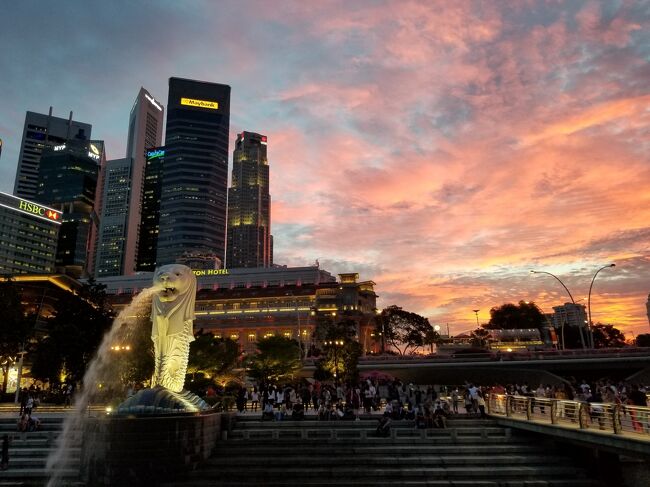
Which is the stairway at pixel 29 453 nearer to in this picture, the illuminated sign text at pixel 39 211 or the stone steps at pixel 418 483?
the stone steps at pixel 418 483

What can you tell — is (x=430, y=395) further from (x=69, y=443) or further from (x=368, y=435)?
(x=69, y=443)

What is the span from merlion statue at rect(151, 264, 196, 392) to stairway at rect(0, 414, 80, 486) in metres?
4.29

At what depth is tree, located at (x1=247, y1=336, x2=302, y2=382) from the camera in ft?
168

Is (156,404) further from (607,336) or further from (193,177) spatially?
(193,177)

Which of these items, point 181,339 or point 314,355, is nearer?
point 181,339

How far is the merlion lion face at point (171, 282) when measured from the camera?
1808cm

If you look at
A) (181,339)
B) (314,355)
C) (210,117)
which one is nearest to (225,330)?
(314,355)

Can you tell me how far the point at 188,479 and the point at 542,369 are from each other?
54805 millimetres

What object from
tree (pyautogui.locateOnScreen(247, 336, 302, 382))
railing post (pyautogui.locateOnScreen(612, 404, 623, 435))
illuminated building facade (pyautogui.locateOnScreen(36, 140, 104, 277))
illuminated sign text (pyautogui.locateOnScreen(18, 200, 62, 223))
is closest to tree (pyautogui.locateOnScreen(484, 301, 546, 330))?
tree (pyautogui.locateOnScreen(247, 336, 302, 382))

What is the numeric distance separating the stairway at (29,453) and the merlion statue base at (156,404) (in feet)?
9.51

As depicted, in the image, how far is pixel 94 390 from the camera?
124 feet

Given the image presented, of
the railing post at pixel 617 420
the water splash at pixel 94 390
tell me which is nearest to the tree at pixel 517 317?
the water splash at pixel 94 390

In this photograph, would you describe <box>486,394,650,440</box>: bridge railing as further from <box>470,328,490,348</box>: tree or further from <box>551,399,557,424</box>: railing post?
<box>470,328,490,348</box>: tree

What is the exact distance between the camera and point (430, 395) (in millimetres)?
27047
